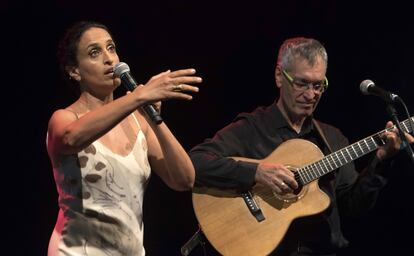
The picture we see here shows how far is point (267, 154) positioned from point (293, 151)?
145 mm

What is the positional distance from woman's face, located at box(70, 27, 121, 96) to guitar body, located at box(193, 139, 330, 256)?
1.26 m

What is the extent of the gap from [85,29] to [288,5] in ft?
7.21

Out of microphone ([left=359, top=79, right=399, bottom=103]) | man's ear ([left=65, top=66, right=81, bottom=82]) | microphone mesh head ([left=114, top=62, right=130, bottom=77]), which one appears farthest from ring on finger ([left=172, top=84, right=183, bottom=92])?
microphone ([left=359, top=79, right=399, bottom=103])

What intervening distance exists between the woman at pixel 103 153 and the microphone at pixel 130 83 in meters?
0.07

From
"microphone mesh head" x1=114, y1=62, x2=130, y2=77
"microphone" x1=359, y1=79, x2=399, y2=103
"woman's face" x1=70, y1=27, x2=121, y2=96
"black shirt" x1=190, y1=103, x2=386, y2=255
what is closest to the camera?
"microphone mesh head" x1=114, y1=62, x2=130, y2=77

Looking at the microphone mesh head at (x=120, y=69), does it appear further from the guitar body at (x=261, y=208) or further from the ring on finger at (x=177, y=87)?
the guitar body at (x=261, y=208)

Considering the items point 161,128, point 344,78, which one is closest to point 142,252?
point 161,128

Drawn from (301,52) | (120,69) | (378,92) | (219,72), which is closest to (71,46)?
(120,69)

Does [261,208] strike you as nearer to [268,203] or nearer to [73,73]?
[268,203]

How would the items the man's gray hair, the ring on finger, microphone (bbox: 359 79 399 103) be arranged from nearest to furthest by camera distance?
the ring on finger
microphone (bbox: 359 79 399 103)
the man's gray hair

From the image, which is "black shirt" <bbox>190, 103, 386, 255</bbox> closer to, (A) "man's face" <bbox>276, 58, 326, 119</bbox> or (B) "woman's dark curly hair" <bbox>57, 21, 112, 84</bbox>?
(A) "man's face" <bbox>276, 58, 326, 119</bbox>

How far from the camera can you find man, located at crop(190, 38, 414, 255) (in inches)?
135

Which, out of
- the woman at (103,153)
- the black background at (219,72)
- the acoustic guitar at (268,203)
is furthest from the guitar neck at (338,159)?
the woman at (103,153)

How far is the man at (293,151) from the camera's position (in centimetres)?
344
